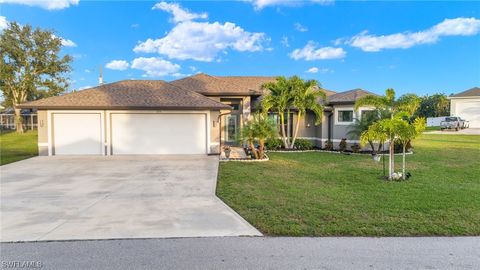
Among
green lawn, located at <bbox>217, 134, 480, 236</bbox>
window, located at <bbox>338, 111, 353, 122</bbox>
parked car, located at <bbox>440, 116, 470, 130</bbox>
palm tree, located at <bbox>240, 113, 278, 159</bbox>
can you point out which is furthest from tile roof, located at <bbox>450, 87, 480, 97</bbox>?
palm tree, located at <bbox>240, 113, 278, 159</bbox>

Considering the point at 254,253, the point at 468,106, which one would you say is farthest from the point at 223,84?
the point at 468,106

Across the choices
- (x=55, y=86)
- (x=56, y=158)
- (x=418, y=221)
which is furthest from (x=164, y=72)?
(x=418, y=221)

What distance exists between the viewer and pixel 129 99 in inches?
559

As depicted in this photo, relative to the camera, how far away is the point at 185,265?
3.41 meters

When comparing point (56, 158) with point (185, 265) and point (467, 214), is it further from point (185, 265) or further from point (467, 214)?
→ point (467, 214)

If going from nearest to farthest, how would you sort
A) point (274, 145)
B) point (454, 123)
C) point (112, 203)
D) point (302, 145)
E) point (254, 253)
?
point (254, 253) < point (112, 203) < point (274, 145) < point (302, 145) < point (454, 123)

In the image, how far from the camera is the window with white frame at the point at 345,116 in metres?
15.9

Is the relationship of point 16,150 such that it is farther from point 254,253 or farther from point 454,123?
point 454,123

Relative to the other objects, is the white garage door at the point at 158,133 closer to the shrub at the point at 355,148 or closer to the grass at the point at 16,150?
the grass at the point at 16,150

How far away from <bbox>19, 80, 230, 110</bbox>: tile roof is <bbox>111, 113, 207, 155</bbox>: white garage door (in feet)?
1.99

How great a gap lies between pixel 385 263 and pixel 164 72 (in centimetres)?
2955

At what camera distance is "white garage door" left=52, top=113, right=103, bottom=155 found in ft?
45.2

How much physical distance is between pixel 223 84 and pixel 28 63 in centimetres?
2713

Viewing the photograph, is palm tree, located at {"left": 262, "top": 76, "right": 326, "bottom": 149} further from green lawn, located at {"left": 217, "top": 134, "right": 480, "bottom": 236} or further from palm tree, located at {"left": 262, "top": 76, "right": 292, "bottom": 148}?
green lawn, located at {"left": 217, "top": 134, "right": 480, "bottom": 236}
